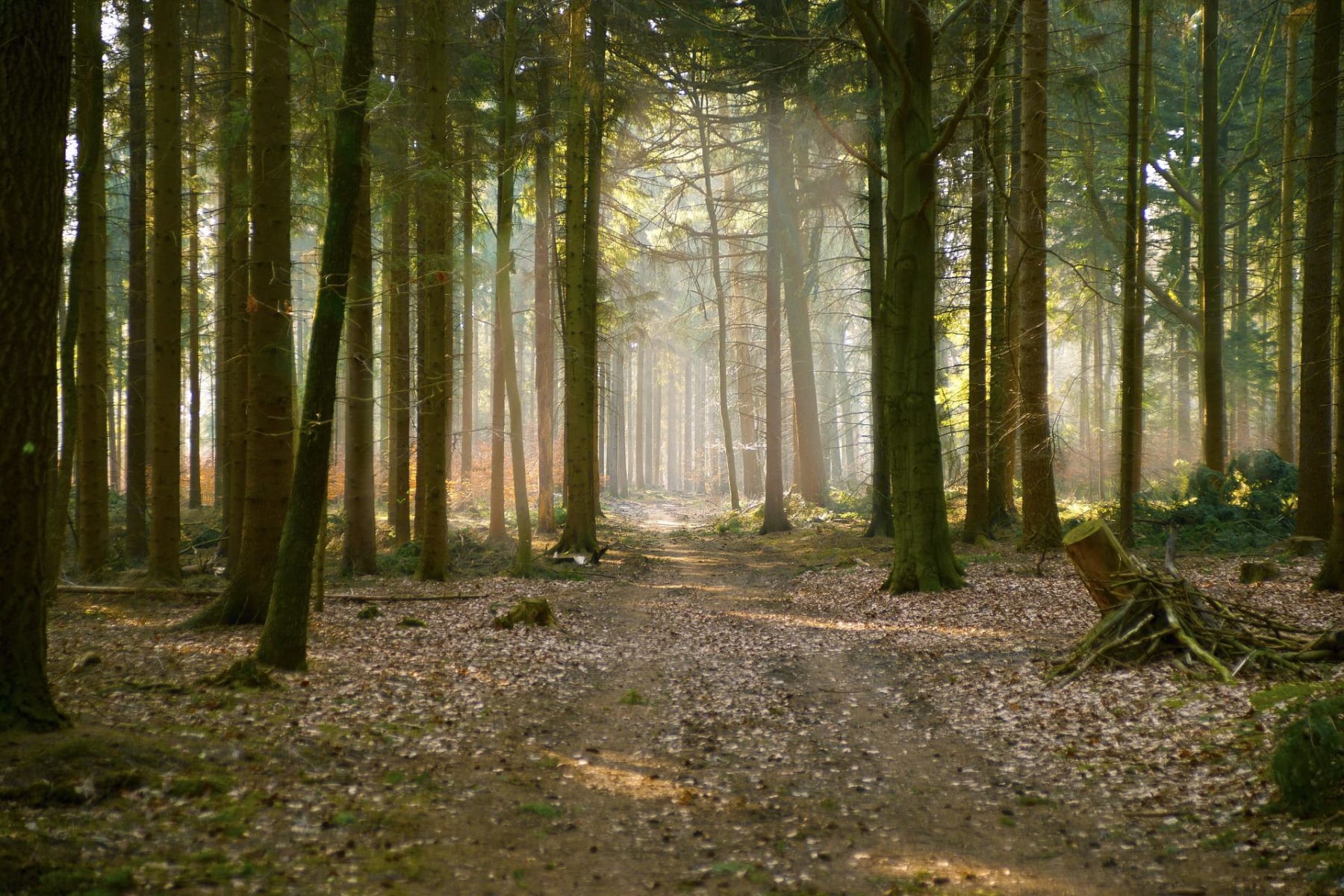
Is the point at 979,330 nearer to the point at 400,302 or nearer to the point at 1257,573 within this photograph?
the point at 1257,573

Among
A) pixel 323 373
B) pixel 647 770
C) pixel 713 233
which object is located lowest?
pixel 647 770

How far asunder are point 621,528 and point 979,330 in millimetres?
13717

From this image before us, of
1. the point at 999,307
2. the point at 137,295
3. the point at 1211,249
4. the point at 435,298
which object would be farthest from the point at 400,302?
the point at 1211,249

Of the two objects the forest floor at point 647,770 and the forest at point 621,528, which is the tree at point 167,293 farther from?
the forest floor at point 647,770

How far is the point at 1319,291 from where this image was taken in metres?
11.1

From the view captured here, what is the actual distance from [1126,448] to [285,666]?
39.4 ft

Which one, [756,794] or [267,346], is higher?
[267,346]

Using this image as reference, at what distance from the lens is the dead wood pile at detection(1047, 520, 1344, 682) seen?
258 inches

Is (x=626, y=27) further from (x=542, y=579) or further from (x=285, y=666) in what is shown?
(x=285, y=666)

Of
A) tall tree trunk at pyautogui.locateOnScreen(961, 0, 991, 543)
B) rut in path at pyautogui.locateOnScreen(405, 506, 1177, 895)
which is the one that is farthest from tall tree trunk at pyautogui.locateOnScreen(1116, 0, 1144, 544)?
rut in path at pyautogui.locateOnScreen(405, 506, 1177, 895)

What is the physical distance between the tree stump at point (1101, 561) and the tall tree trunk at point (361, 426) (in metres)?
9.82

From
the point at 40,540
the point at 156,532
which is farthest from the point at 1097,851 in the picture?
the point at 156,532

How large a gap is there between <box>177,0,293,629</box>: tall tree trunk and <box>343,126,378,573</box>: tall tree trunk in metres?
3.35

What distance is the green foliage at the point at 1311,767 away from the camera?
4141 mm
